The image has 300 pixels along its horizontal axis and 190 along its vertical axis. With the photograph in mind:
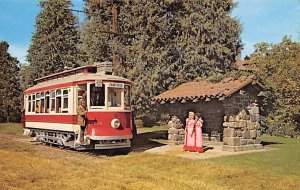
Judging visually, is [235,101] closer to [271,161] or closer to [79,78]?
[271,161]

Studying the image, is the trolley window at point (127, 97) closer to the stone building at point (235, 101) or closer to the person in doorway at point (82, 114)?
the person in doorway at point (82, 114)

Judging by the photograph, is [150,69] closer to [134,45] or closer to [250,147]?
[134,45]

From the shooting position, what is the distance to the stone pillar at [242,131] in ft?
48.9

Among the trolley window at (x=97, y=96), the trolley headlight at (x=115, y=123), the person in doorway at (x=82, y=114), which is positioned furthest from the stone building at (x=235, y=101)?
the person in doorway at (x=82, y=114)

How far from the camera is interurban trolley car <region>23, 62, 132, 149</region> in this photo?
13961mm

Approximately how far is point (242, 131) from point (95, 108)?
6.21 m

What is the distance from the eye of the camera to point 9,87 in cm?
3691

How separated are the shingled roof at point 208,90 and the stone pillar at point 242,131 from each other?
1.15m

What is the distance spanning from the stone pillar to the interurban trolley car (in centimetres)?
410

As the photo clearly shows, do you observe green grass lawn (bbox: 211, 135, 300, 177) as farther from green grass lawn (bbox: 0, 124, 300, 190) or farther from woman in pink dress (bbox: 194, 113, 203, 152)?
woman in pink dress (bbox: 194, 113, 203, 152)

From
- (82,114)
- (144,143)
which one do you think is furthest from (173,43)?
(82,114)

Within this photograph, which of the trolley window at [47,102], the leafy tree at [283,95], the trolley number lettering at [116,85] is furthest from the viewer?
the leafy tree at [283,95]

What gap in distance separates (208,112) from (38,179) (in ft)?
38.5

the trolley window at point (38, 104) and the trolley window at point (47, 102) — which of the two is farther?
the trolley window at point (38, 104)
